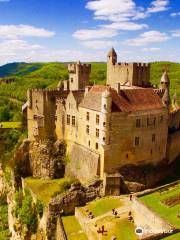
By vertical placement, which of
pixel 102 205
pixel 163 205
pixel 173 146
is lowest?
pixel 102 205

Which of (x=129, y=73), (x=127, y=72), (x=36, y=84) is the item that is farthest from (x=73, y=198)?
(x=36, y=84)

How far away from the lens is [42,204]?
4316 cm

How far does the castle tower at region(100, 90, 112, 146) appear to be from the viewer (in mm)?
42125

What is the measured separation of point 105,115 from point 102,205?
36.9ft

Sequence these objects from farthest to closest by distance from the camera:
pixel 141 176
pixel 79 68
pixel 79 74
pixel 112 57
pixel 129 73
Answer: pixel 112 57
pixel 79 74
pixel 79 68
pixel 129 73
pixel 141 176

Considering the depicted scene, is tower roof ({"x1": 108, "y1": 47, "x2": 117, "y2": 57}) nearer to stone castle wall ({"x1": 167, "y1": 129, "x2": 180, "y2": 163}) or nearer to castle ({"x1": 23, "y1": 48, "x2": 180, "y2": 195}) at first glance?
castle ({"x1": 23, "y1": 48, "x2": 180, "y2": 195})

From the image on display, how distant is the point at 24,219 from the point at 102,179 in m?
12.7

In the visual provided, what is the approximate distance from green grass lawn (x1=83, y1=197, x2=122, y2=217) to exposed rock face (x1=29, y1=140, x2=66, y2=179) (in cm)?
1278

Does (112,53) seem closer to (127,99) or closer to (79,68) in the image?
(79,68)

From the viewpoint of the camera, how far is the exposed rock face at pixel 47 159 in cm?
5306

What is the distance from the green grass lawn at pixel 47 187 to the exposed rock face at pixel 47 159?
1.73m

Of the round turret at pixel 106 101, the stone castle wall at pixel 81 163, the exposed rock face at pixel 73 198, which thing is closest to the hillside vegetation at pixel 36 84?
the stone castle wall at pixel 81 163

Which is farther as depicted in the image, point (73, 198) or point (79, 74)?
point (79, 74)

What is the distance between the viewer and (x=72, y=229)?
121 ft
